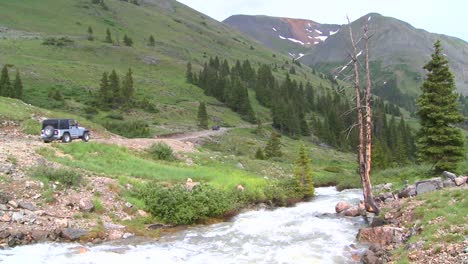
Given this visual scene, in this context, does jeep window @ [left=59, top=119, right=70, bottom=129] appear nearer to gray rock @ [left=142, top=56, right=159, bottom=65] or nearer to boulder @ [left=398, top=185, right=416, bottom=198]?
boulder @ [left=398, top=185, right=416, bottom=198]

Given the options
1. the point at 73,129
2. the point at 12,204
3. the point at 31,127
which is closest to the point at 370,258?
the point at 12,204

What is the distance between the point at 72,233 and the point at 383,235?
1419 cm

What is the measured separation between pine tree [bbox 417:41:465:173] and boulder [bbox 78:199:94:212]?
2716cm

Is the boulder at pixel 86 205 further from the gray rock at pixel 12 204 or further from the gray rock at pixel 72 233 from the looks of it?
the gray rock at pixel 12 204

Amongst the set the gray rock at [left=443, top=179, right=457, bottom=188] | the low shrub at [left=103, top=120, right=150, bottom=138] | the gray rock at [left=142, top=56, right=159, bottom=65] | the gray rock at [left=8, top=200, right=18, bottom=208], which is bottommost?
the low shrub at [left=103, top=120, right=150, bottom=138]

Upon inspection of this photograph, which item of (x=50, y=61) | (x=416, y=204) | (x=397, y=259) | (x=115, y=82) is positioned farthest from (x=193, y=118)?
→ (x=397, y=259)

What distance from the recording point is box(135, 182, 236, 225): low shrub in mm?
23188

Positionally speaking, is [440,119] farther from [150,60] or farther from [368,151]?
[150,60]

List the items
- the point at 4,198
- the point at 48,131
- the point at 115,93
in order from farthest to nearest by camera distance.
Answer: the point at 115,93 < the point at 48,131 < the point at 4,198

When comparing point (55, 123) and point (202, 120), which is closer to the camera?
point (55, 123)

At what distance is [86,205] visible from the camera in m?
21.2

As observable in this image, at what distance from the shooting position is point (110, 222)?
68.4 ft

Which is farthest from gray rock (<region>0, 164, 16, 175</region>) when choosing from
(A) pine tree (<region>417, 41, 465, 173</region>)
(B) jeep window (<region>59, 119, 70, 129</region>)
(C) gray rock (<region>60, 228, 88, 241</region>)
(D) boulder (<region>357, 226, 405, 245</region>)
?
(A) pine tree (<region>417, 41, 465, 173</region>)

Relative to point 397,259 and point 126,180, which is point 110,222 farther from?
point 397,259
